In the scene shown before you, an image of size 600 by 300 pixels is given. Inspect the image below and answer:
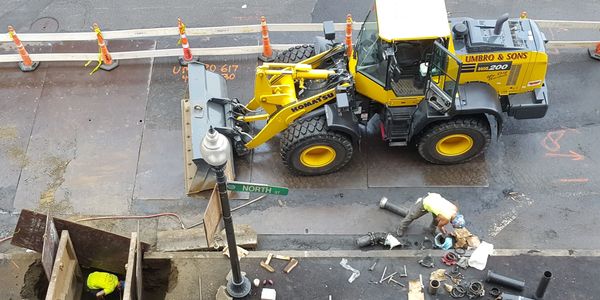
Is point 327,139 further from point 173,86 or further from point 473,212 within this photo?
point 173,86

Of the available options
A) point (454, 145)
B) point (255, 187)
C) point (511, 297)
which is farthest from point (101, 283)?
point (454, 145)

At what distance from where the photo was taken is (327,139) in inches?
380

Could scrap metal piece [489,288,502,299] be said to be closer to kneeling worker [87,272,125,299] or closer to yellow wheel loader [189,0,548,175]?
yellow wheel loader [189,0,548,175]

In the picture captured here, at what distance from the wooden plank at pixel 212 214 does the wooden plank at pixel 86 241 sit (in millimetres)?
1902

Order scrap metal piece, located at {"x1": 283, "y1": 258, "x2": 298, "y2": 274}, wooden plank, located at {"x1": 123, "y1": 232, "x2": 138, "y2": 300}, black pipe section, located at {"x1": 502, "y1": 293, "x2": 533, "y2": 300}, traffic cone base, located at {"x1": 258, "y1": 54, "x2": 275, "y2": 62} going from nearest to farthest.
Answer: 1. wooden plank, located at {"x1": 123, "y1": 232, "x2": 138, "y2": 300}
2. black pipe section, located at {"x1": 502, "y1": 293, "x2": 533, "y2": 300}
3. scrap metal piece, located at {"x1": 283, "y1": 258, "x2": 298, "y2": 274}
4. traffic cone base, located at {"x1": 258, "y1": 54, "x2": 275, "y2": 62}

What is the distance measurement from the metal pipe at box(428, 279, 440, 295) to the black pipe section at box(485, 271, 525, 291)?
0.76 meters

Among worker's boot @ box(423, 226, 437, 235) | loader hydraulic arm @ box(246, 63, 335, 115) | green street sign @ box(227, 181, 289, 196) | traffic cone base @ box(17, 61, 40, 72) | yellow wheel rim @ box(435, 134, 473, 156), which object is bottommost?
worker's boot @ box(423, 226, 437, 235)

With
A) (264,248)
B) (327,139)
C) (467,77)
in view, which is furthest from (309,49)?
(264,248)

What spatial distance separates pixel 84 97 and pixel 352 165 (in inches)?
207

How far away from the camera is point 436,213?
29.0 feet

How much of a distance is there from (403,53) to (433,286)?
338cm

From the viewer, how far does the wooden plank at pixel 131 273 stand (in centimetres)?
801

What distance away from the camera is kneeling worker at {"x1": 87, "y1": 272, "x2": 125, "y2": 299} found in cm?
893

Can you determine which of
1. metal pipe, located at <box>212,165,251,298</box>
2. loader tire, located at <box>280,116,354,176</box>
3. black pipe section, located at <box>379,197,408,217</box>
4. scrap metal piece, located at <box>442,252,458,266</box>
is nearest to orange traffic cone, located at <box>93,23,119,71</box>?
loader tire, located at <box>280,116,354,176</box>
